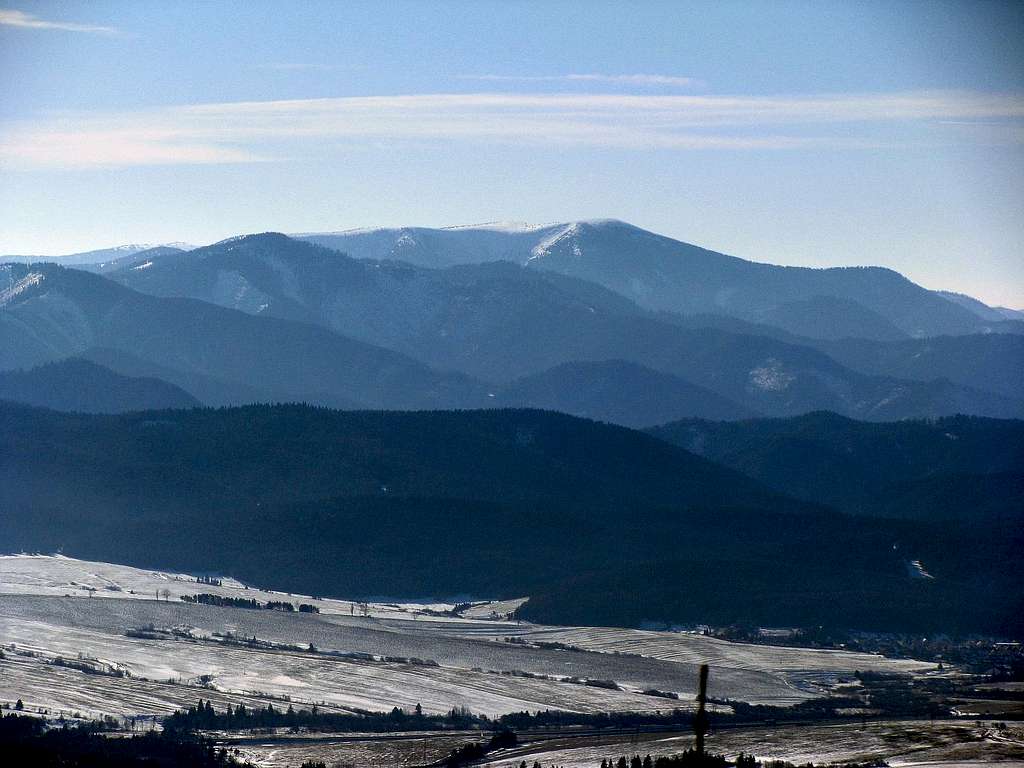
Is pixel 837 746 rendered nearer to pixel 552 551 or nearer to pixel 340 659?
pixel 340 659

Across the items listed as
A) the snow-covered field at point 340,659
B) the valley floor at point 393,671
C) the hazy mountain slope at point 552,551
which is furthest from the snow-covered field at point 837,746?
the hazy mountain slope at point 552,551

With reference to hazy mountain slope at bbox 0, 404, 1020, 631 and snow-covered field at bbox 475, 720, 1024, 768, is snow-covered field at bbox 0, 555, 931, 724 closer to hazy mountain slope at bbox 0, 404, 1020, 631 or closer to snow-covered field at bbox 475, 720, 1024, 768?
hazy mountain slope at bbox 0, 404, 1020, 631

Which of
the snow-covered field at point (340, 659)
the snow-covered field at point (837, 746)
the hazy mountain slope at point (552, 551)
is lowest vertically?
the snow-covered field at point (837, 746)

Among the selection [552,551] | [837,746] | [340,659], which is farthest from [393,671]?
[552,551]

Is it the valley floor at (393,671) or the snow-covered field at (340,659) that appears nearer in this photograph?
the valley floor at (393,671)

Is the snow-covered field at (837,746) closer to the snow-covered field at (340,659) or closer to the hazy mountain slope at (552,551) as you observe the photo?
the snow-covered field at (340,659)

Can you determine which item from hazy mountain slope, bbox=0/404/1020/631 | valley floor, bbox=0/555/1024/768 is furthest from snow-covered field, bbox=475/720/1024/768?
hazy mountain slope, bbox=0/404/1020/631

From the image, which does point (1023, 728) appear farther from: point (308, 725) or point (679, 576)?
point (679, 576)

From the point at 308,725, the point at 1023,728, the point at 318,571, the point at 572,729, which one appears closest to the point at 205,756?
the point at 308,725
